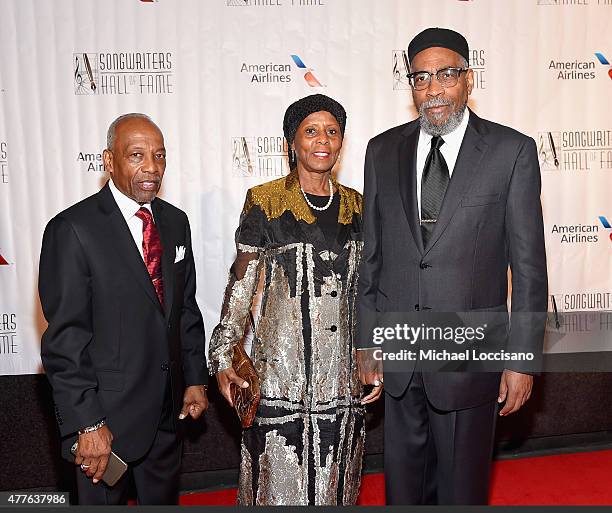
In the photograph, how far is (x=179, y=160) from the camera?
3.62m

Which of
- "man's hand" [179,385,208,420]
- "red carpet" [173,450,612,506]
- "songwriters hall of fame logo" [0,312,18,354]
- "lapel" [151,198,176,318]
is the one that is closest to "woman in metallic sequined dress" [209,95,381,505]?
"man's hand" [179,385,208,420]

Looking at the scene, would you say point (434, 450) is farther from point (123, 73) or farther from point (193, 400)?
point (123, 73)

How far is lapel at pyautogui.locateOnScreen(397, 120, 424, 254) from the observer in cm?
226

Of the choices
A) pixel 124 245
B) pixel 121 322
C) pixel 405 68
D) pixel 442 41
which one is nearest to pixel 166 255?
pixel 124 245

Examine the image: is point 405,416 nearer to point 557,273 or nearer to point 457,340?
point 457,340

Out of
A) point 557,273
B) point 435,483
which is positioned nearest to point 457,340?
point 435,483

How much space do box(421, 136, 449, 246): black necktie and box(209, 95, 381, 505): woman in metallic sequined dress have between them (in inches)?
12.6

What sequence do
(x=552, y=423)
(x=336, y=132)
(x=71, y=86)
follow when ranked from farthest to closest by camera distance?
(x=552, y=423) → (x=71, y=86) → (x=336, y=132)

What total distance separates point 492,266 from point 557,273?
180cm

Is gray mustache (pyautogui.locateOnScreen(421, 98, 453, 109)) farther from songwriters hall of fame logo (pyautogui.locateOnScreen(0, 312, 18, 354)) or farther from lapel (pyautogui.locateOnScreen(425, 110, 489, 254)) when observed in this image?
songwriters hall of fame logo (pyautogui.locateOnScreen(0, 312, 18, 354))

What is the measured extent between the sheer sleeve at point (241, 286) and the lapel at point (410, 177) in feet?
1.72

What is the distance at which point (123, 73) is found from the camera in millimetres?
3535

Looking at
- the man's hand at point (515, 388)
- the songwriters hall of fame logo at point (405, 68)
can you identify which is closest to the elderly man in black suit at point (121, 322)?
the man's hand at point (515, 388)

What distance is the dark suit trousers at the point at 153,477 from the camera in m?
2.29
